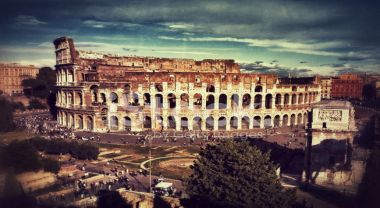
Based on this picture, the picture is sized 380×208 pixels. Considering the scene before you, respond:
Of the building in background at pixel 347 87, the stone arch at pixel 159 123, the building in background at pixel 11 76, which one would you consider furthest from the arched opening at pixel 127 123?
the building in background at pixel 347 87

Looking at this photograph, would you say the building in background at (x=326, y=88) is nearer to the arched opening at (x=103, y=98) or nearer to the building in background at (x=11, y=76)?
the arched opening at (x=103, y=98)

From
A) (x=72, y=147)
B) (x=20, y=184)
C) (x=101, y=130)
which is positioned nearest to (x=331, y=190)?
(x=20, y=184)

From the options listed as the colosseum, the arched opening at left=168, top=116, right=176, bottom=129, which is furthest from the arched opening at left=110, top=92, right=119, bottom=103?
the arched opening at left=168, top=116, right=176, bottom=129

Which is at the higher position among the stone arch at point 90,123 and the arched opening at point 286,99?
the arched opening at point 286,99

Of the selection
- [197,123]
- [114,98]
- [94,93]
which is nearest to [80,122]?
[94,93]

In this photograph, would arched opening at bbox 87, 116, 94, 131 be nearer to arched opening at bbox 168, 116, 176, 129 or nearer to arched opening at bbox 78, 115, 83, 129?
arched opening at bbox 78, 115, 83, 129

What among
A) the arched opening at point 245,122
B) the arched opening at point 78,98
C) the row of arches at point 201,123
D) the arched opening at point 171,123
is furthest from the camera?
the arched opening at point 245,122
